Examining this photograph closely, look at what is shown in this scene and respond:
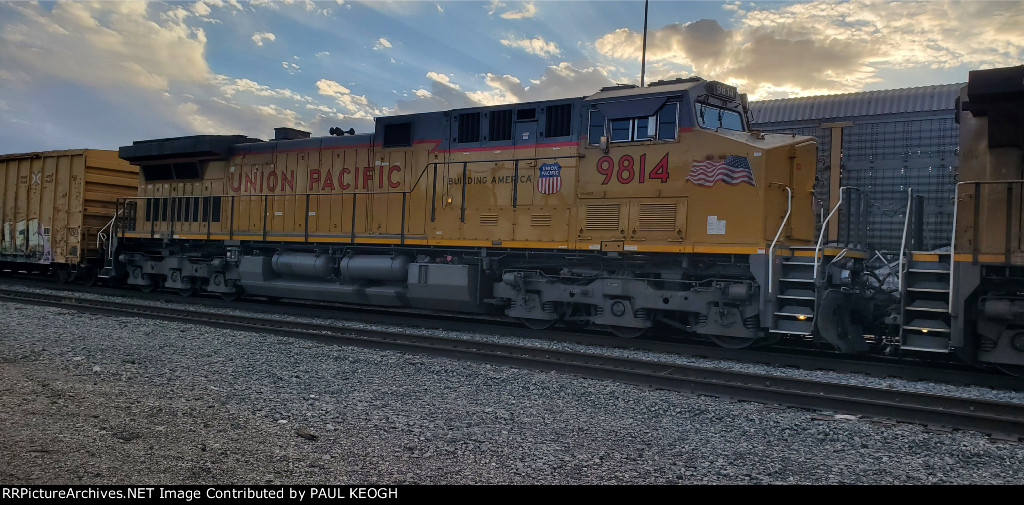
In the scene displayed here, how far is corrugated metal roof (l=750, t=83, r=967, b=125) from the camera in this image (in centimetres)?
1598

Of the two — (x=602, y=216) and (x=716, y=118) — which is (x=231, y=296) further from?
(x=716, y=118)

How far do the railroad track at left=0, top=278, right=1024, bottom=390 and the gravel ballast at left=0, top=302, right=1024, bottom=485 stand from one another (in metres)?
2.42

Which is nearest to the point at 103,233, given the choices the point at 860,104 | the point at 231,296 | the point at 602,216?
the point at 231,296

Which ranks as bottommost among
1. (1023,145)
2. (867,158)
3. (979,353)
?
(979,353)

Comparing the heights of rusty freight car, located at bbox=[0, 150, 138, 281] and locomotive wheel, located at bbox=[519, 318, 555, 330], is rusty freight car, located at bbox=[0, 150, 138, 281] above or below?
above

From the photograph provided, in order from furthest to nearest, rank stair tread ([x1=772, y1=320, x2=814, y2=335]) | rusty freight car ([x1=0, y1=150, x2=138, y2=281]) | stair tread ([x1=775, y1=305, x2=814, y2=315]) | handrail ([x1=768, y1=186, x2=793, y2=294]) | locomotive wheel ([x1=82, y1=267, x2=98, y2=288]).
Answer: locomotive wheel ([x1=82, y1=267, x2=98, y2=288])
rusty freight car ([x1=0, y1=150, x2=138, y2=281])
handrail ([x1=768, y1=186, x2=793, y2=294])
stair tread ([x1=775, y1=305, x2=814, y2=315])
stair tread ([x1=772, y1=320, x2=814, y2=335])

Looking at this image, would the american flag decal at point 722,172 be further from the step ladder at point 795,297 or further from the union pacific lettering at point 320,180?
the union pacific lettering at point 320,180

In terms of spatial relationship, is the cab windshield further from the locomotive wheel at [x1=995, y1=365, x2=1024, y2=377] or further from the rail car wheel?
the rail car wheel

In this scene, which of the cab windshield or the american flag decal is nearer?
the american flag decal

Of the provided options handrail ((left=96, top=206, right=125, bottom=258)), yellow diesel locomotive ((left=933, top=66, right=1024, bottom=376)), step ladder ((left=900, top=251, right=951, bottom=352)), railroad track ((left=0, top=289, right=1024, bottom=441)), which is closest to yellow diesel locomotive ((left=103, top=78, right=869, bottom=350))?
step ladder ((left=900, top=251, right=951, bottom=352))
